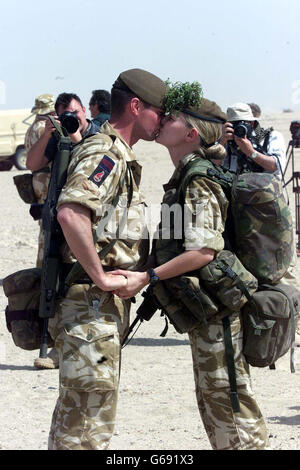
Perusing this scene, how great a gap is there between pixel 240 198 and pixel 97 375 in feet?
2.99

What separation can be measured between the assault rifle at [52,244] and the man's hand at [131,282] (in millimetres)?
248

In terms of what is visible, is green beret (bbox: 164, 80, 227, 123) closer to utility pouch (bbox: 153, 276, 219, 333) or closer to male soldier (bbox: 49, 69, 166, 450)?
male soldier (bbox: 49, 69, 166, 450)

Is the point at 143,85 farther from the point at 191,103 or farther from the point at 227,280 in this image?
the point at 227,280

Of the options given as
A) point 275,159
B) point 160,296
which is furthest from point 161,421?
point 275,159

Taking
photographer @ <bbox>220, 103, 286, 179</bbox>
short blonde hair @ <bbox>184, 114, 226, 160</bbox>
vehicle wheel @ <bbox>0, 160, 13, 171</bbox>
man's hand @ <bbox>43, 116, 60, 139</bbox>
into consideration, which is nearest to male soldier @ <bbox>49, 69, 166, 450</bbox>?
short blonde hair @ <bbox>184, 114, 226, 160</bbox>

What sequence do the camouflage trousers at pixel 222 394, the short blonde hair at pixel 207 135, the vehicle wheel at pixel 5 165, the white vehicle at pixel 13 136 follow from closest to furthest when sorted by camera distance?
the camouflage trousers at pixel 222 394, the short blonde hair at pixel 207 135, the white vehicle at pixel 13 136, the vehicle wheel at pixel 5 165

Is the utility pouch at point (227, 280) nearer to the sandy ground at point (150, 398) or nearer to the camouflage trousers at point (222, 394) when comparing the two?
the camouflage trousers at point (222, 394)

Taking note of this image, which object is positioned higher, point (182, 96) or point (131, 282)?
point (182, 96)

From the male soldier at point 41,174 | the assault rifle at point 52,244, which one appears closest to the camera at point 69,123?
the assault rifle at point 52,244

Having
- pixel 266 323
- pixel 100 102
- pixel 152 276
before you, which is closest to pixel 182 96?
pixel 152 276

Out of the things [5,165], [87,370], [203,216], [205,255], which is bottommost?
[5,165]

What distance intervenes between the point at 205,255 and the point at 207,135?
543 mm

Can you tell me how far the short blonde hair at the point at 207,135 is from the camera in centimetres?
382

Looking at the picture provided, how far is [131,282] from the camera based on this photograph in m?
3.62
